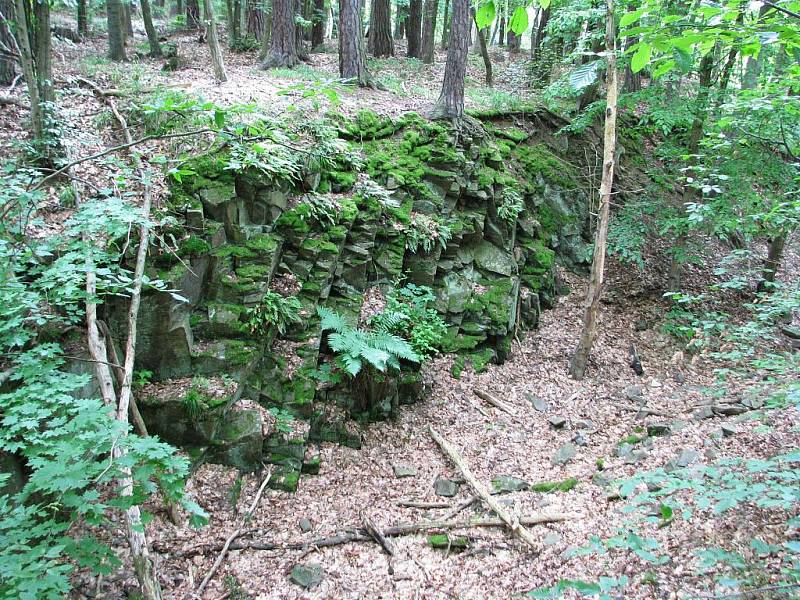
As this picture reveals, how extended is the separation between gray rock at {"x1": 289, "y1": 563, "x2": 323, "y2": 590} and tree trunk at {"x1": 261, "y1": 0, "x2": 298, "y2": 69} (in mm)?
11438

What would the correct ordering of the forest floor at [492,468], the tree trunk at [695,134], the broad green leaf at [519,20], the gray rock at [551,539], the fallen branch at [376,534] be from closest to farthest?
the broad green leaf at [519,20], the forest floor at [492,468], the gray rock at [551,539], the fallen branch at [376,534], the tree trunk at [695,134]

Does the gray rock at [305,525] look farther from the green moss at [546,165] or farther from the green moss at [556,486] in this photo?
the green moss at [546,165]

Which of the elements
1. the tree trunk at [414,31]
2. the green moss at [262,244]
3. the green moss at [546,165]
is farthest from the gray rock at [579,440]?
the tree trunk at [414,31]

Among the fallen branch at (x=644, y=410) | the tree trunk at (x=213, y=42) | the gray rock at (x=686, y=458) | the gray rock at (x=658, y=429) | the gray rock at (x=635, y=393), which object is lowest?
the gray rock at (x=635, y=393)

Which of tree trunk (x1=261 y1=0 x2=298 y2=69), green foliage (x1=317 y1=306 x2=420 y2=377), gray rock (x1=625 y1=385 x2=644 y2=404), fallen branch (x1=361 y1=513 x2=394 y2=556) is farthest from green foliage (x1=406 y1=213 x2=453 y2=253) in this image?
tree trunk (x1=261 y1=0 x2=298 y2=69)

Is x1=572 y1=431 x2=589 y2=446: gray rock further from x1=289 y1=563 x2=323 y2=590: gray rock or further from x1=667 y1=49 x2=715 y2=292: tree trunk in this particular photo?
x1=667 y1=49 x2=715 y2=292: tree trunk

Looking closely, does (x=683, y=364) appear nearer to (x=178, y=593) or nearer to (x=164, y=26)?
(x=178, y=593)

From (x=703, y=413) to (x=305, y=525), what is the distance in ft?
19.2

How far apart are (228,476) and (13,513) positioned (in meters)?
2.85

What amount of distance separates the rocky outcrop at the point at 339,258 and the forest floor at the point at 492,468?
51cm

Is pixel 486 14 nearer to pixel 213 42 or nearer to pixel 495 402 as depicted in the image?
pixel 495 402

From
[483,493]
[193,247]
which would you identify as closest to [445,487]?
[483,493]

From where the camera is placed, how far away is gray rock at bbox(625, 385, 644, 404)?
851 cm

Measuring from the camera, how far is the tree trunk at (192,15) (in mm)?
17477
